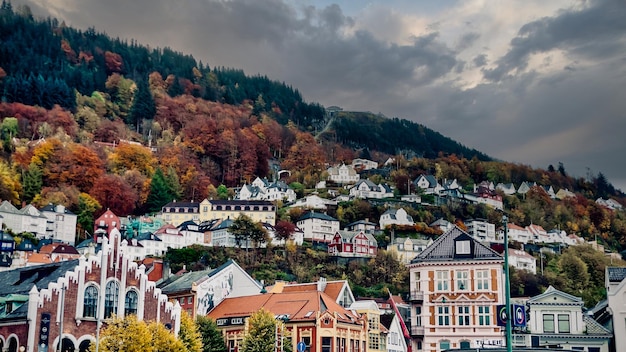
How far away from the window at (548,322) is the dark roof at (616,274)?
5.57 metres

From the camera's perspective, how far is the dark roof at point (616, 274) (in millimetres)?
63647

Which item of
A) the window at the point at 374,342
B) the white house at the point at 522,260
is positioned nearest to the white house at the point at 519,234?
the white house at the point at 522,260

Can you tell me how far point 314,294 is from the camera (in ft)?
227

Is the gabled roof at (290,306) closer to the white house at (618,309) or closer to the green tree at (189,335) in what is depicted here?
the green tree at (189,335)

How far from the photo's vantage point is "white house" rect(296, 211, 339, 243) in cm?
16175

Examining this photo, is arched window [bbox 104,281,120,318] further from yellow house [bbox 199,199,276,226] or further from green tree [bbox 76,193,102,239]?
yellow house [bbox 199,199,276,226]

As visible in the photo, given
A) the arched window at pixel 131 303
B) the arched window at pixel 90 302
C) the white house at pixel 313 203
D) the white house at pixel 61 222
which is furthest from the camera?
the white house at pixel 313 203

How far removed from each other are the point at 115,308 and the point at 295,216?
113 m

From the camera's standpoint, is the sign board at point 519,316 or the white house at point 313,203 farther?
the white house at point 313,203

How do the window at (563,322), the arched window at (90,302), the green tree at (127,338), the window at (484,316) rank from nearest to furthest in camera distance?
the green tree at (127,338) < the arched window at (90,302) < the window at (563,322) < the window at (484,316)

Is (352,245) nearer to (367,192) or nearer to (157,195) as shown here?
(157,195)

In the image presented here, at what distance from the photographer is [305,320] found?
65.9 meters

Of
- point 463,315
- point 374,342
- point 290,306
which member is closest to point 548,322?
point 463,315

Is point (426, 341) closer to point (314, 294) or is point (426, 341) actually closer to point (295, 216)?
point (314, 294)
